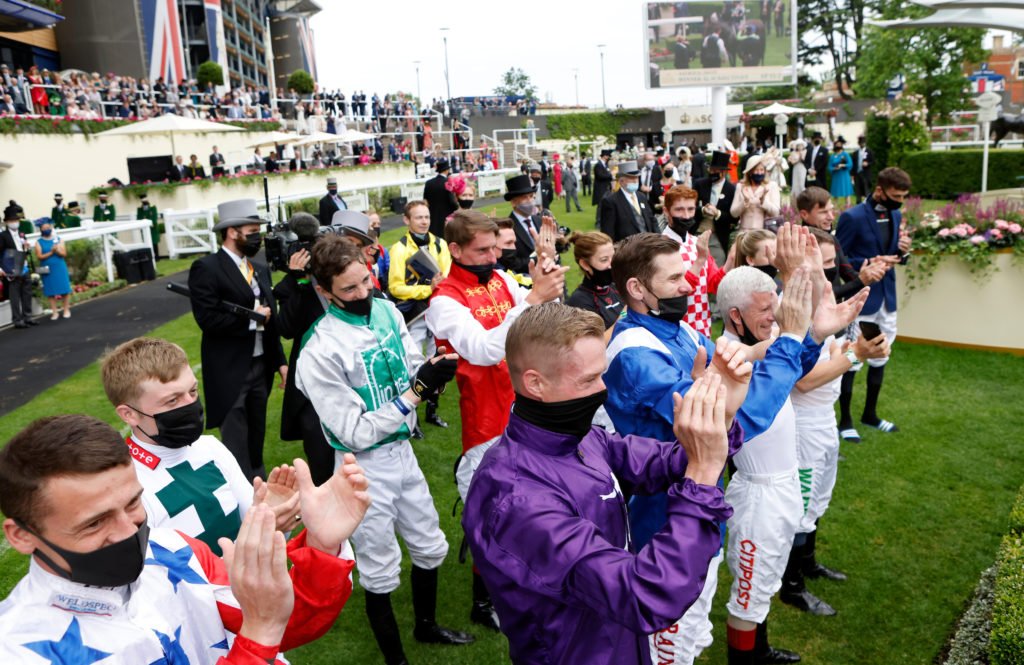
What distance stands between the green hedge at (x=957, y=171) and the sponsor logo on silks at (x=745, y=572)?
79.0ft

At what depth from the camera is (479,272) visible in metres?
4.61

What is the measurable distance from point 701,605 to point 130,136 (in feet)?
94.8

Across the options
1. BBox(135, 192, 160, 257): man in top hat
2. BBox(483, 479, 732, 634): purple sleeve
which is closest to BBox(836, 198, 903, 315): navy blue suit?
BBox(483, 479, 732, 634): purple sleeve

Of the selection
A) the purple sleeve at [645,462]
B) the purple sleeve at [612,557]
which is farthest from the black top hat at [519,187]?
the purple sleeve at [612,557]

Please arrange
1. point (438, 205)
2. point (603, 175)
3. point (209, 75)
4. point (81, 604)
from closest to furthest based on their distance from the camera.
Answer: point (81, 604) < point (438, 205) < point (603, 175) < point (209, 75)

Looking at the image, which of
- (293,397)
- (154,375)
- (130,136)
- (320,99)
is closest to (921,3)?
(293,397)

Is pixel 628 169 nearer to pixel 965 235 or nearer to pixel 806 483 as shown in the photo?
pixel 965 235

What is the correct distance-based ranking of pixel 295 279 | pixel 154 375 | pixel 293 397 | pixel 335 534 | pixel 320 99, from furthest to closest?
pixel 320 99 < pixel 295 279 < pixel 293 397 < pixel 154 375 < pixel 335 534

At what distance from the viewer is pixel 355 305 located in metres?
4.04

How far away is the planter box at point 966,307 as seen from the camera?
9.09 meters

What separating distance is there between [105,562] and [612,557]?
4.19 feet

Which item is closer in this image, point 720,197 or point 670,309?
point 670,309

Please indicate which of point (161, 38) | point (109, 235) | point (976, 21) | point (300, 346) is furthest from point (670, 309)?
point (161, 38)

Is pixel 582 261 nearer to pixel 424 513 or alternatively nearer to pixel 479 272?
pixel 479 272
